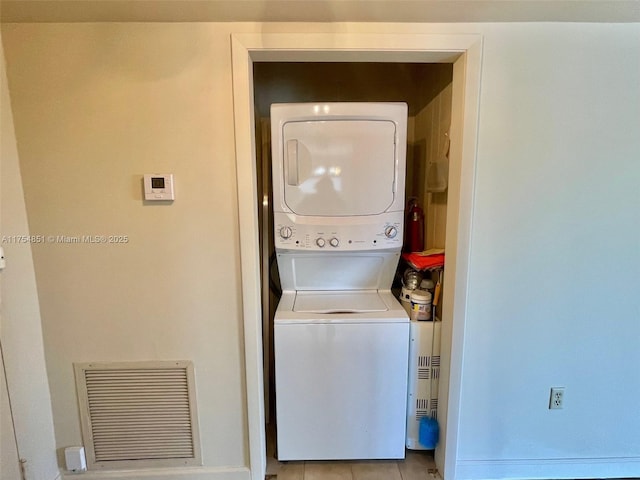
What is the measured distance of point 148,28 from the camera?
4.11 feet

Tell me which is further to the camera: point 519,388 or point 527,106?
point 519,388

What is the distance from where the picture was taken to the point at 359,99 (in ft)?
7.14

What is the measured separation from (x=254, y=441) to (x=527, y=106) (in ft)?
5.99

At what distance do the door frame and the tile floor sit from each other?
0.13 meters

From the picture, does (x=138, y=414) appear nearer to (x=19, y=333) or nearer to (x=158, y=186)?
(x=19, y=333)

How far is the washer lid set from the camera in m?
1.59

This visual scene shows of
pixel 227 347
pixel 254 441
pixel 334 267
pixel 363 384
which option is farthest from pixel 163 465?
pixel 334 267

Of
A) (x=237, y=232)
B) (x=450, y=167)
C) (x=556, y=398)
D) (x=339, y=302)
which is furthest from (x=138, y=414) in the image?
(x=556, y=398)

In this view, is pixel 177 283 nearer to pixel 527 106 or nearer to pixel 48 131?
pixel 48 131

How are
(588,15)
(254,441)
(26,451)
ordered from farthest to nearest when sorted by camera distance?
(254,441), (26,451), (588,15)

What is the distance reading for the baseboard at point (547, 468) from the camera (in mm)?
1572

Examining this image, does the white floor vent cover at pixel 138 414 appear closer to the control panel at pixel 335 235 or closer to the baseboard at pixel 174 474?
the baseboard at pixel 174 474

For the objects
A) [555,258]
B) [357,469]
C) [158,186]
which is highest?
[158,186]

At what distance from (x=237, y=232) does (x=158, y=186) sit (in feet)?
1.16
